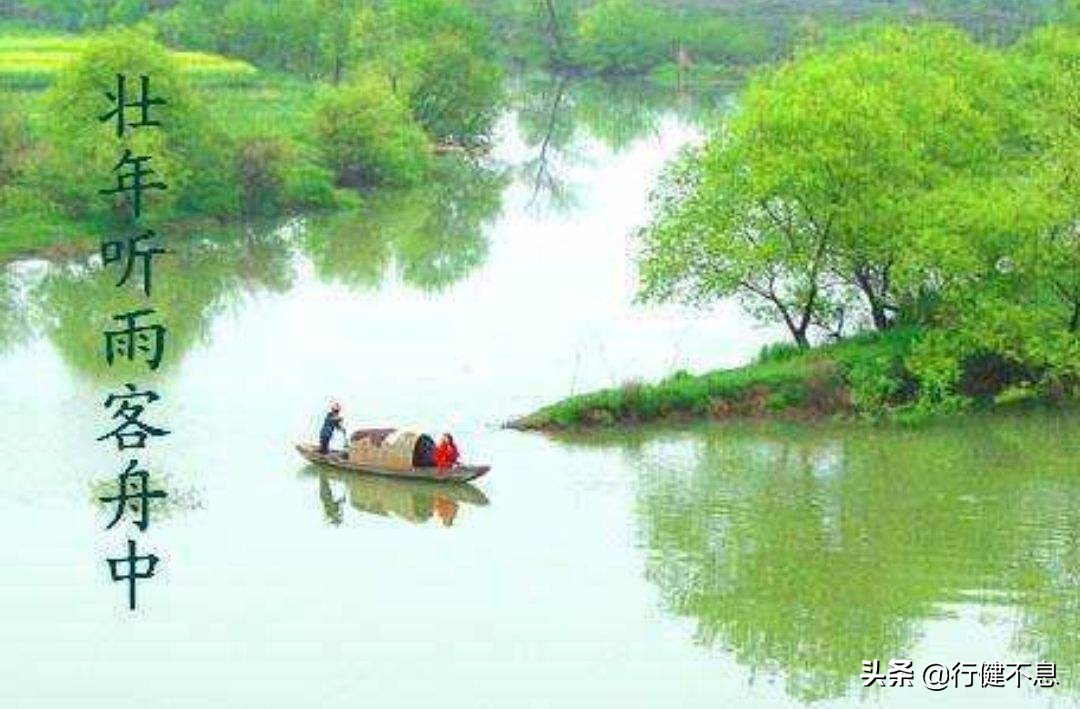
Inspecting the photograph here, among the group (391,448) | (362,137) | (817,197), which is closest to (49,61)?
(362,137)

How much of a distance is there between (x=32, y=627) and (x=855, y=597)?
1109cm

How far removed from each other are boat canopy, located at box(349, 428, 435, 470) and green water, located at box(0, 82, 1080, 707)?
0.42m

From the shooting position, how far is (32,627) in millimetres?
30094

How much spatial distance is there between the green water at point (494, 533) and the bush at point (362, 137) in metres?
20.6

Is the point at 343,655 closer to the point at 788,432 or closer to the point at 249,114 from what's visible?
the point at 788,432

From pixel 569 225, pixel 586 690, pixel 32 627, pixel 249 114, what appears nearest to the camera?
pixel 586 690

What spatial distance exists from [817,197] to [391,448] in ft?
35.0

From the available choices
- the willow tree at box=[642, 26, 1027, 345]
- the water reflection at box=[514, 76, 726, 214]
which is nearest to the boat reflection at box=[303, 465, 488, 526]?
the willow tree at box=[642, 26, 1027, 345]

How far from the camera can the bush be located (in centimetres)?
7494

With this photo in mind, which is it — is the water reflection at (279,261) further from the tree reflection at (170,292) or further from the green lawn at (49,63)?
the green lawn at (49,63)

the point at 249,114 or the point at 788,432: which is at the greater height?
the point at 249,114

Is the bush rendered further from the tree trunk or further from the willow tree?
the tree trunk

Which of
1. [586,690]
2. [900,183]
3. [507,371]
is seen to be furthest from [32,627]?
[900,183]

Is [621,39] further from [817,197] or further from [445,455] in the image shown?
[445,455]
